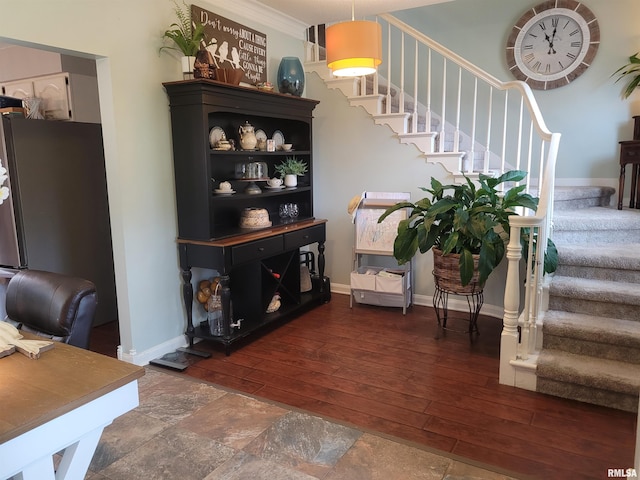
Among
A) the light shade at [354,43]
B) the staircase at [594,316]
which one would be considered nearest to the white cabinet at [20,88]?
the light shade at [354,43]

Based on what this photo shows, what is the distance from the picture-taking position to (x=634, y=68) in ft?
14.1

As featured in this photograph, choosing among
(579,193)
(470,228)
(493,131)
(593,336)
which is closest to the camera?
(593,336)

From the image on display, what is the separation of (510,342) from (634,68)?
3.19 m

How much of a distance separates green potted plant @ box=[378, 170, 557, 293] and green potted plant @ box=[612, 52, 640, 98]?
200 centimetres

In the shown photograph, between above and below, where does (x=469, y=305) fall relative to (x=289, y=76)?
below

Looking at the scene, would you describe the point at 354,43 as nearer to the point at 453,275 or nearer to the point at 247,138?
the point at 247,138

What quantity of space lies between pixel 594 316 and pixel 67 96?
4.11 metres

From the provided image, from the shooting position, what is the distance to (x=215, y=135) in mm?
3488

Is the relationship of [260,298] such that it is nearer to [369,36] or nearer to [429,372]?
[429,372]

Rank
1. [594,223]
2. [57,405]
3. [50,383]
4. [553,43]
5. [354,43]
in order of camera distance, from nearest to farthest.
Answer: [57,405], [50,383], [354,43], [594,223], [553,43]

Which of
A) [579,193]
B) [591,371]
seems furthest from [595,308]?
[579,193]

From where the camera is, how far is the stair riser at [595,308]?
2.84 m

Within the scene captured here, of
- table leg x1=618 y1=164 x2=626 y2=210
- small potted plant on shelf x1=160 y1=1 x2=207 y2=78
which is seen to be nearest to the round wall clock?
table leg x1=618 y1=164 x2=626 y2=210

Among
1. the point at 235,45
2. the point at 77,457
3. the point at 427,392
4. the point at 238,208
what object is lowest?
the point at 427,392
